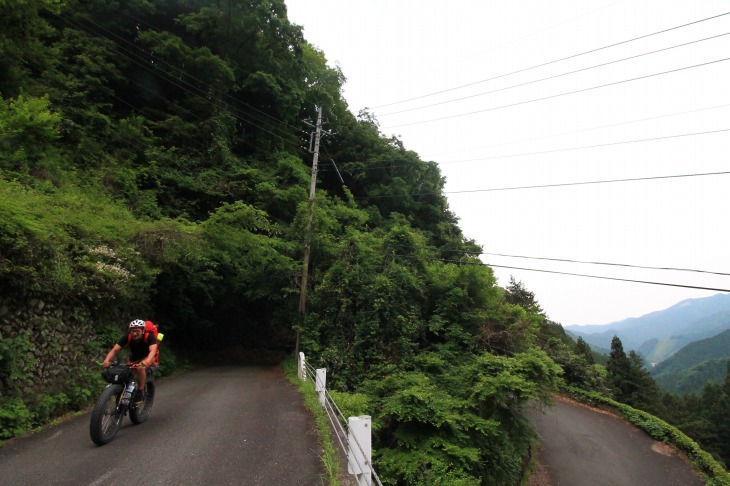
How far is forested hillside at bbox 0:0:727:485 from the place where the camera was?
7801mm

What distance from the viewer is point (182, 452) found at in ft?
16.8

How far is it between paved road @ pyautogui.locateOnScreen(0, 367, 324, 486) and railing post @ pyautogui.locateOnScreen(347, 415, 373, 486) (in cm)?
49

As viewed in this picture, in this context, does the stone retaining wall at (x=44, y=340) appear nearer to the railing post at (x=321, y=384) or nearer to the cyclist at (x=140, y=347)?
the cyclist at (x=140, y=347)

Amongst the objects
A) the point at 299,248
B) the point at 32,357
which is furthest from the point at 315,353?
the point at 32,357

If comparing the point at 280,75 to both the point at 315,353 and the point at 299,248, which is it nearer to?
the point at 299,248

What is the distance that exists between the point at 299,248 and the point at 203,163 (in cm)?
800

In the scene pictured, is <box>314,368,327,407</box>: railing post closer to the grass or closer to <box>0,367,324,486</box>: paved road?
the grass

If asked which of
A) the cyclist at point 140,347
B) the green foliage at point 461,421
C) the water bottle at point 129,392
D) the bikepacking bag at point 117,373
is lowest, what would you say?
the green foliage at point 461,421

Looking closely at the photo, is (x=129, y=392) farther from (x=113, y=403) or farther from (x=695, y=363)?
(x=695, y=363)

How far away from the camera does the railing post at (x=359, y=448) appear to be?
3.97m

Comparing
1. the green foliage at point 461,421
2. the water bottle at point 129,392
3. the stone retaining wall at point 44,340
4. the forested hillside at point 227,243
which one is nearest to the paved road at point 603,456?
the green foliage at point 461,421

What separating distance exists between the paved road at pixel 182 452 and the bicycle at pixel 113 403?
0.20m

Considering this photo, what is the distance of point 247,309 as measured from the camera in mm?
21641

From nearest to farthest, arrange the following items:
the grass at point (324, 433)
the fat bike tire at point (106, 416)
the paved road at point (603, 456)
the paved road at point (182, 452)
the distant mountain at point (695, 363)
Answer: the paved road at point (182, 452) → the grass at point (324, 433) → the fat bike tire at point (106, 416) → the paved road at point (603, 456) → the distant mountain at point (695, 363)
